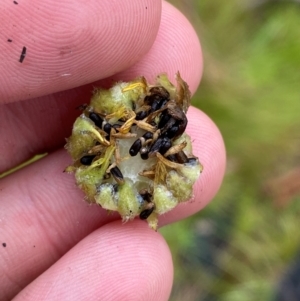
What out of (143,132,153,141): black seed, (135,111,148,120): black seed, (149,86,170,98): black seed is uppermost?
(149,86,170,98): black seed

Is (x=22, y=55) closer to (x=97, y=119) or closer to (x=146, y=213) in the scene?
(x=97, y=119)

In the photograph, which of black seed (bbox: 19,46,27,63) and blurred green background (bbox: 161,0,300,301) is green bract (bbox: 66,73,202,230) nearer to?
black seed (bbox: 19,46,27,63)

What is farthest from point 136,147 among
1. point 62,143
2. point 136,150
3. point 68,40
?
point 62,143

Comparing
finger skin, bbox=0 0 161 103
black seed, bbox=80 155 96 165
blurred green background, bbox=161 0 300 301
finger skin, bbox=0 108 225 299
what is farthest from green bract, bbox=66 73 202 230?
blurred green background, bbox=161 0 300 301

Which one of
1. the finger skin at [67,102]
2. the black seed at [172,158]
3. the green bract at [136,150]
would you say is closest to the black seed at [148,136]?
the green bract at [136,150]

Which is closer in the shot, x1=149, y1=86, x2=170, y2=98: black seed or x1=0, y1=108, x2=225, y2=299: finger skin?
x1=149, y1=86, x2=170, y2=98: black seed

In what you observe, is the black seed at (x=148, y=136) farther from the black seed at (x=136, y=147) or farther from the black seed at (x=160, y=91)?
the black seed at (x=160, y=91)
